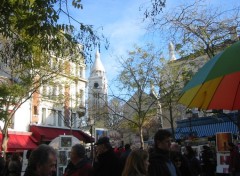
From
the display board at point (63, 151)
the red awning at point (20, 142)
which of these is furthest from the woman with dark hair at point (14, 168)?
the red awning at point (20, 142)

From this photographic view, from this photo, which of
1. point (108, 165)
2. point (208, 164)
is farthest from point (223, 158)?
point (108, 165)

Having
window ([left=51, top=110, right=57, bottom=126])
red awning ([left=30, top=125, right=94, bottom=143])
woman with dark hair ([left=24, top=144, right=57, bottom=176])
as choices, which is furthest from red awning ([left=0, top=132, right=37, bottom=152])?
woman with dark hair ([left=24, top=144, right=57, bottom=176])

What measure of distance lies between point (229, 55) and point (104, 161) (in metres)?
3.03

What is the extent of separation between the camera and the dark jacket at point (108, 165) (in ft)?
19.3

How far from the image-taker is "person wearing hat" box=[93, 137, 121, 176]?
589 centimetres

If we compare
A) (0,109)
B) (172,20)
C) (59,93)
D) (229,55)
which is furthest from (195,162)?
(59,93)

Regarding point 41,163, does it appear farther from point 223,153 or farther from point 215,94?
point 223,153

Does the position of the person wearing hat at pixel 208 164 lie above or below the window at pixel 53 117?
below

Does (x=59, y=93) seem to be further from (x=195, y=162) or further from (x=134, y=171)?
(x=134, y=171)

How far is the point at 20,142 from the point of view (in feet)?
97.1

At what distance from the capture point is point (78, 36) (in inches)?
326

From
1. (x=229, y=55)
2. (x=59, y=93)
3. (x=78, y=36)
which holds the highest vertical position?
(x=59, y=93)

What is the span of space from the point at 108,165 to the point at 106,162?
0.20 feet

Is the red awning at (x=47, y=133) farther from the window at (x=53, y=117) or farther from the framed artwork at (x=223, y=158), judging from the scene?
the framed artwork at (x=223, y=158)
